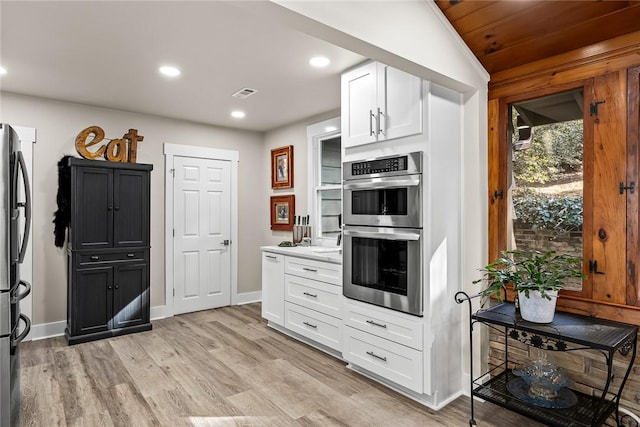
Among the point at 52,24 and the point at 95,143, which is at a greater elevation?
the point at 52,24

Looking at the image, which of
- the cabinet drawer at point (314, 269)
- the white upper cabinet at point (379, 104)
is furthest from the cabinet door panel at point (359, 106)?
the cabinet drawer at point (314, 269)

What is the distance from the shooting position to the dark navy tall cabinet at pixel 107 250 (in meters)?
3.71

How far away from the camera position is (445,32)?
7.48 feet

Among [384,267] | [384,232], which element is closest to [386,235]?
[384,232]

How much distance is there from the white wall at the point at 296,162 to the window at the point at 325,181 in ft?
0.42

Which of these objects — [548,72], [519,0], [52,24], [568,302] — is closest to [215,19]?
[52,24]

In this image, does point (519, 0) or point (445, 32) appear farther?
point (445, 32)

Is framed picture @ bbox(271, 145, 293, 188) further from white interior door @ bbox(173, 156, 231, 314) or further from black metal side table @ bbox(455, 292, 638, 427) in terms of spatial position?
black metal side table @ bbox(455, 292, 638, 427)

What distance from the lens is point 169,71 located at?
3.12 meters

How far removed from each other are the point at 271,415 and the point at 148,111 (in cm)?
365

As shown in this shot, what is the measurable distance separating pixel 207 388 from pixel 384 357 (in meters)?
1.33

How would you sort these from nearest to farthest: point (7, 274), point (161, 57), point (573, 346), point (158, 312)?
point (7, 274) → point (573, 346) → point (161, 57) → point (158, 312)

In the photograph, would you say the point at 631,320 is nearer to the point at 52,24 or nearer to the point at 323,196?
the point at 323,196

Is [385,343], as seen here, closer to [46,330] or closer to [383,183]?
[383,183]
